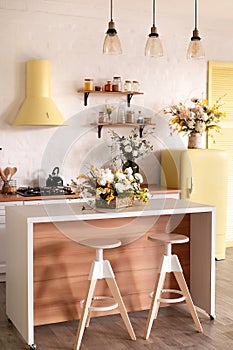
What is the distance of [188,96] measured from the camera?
6.57 metres

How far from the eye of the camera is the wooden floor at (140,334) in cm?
367

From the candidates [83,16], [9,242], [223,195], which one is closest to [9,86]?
[83,16]

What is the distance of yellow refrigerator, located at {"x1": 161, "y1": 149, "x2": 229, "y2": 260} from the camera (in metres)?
5.90

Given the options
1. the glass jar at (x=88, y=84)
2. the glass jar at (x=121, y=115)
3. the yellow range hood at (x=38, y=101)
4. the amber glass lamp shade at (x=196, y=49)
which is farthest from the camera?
the glass jar at (x=121, y=115)

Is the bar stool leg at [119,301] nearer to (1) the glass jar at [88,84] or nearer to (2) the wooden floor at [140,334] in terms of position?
(2) the wooden floor at [140,334]

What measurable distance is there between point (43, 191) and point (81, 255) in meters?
1.57

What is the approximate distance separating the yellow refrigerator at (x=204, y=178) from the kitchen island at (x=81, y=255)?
5.00 feet

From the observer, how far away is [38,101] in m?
5.61

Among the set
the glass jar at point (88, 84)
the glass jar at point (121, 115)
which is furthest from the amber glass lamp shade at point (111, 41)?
the glass jar at point (121, 115)

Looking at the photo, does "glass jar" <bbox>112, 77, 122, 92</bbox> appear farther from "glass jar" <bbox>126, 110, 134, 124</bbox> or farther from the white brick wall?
"glass jar" <bbox>126, 110, 134, 124</bbox>

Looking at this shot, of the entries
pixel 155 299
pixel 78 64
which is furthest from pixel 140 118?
pixel 155 299

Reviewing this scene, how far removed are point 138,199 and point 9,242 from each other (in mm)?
991

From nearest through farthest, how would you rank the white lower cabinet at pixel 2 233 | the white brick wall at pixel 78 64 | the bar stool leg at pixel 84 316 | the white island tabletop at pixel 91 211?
the bar stool leg at pixel 84 316 < the white island tabletop at pixel 91 211 < the white lower cabinet at pixel 2 233 < the white brick wall at pixel 78 64

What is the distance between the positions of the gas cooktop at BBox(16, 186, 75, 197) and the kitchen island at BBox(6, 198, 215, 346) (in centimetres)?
127
